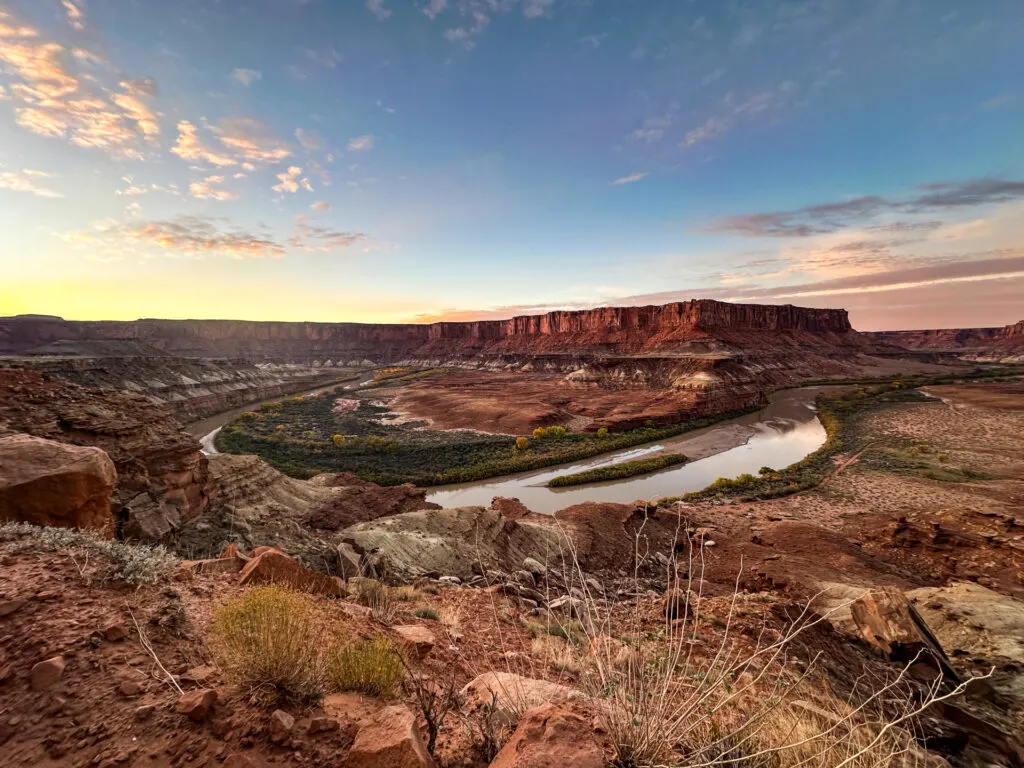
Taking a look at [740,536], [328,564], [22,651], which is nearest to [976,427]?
[740,536]

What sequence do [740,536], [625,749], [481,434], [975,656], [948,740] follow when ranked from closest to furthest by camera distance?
[625,749]
[948,740]
[975,656]
[740,536]
[481,434]

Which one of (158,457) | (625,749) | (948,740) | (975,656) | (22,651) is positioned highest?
(22,651)

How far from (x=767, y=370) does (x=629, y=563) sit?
68.5m

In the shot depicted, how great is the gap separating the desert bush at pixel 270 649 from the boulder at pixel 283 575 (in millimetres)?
2144

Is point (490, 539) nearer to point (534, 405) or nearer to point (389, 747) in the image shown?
point (389, 747)

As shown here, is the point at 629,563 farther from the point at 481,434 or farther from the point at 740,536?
the point at 481,434

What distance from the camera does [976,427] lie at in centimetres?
3344

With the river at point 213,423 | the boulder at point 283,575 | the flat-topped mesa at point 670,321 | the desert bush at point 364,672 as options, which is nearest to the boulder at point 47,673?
the desert bush at point 364,672

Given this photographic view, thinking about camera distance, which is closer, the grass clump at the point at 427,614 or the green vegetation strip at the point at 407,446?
the grass clump at the point at 427,614

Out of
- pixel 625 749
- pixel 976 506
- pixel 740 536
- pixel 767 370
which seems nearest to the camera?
pixel 625 749

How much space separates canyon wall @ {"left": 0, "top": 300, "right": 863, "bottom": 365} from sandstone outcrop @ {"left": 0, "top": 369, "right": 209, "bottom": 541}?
7290cm

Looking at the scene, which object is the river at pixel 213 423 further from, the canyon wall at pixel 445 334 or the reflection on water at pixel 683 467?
the canyon wall at pixel 445 334

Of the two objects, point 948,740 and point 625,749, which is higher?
point 625,749

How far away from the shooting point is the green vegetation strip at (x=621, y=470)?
84.7 feet
